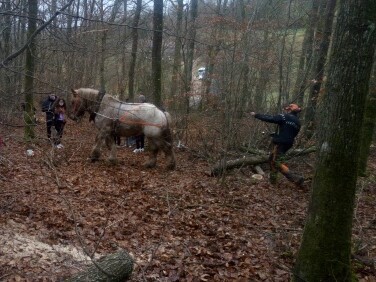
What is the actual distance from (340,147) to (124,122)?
6.82 m

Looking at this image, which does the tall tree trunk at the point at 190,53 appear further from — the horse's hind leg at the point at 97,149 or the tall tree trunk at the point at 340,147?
the tall tree trunk at the point at 340,147

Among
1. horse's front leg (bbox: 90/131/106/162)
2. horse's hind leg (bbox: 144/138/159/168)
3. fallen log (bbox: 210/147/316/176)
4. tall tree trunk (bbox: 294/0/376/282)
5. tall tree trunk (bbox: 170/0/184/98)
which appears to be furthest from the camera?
tall tree trunk (bbox: 170/0/184/98)

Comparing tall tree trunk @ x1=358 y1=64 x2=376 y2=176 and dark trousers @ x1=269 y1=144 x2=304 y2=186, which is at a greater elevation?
tall tree trunk @ x1=358 y1=64 x2=376 y2=176

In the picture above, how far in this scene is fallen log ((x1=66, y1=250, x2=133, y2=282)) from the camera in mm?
4195

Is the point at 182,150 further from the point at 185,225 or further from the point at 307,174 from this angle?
the point at 185,225

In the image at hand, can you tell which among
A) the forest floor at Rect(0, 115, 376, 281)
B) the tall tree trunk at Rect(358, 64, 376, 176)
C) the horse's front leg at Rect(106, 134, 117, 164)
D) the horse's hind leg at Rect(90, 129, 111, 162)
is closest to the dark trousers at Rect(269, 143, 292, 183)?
the forest floor at Rect(0, 115, 376, 281)

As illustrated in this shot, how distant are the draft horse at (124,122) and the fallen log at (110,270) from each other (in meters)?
5.44

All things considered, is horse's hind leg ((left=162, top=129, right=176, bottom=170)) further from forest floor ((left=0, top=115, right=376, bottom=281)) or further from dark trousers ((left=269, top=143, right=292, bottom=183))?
dark trousers ((left=269, top=143, right=292, bottom=183))

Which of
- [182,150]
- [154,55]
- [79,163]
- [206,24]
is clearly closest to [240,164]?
[182,150]

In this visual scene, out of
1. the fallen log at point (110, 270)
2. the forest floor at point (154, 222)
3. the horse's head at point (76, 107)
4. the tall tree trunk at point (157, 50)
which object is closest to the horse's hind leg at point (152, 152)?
the forest floor at point (154, 222)

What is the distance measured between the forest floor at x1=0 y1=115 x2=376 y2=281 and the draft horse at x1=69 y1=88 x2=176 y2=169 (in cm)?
61

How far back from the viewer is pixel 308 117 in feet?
37.8

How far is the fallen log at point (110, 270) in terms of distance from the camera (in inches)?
165

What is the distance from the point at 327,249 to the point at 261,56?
30.8 feet
